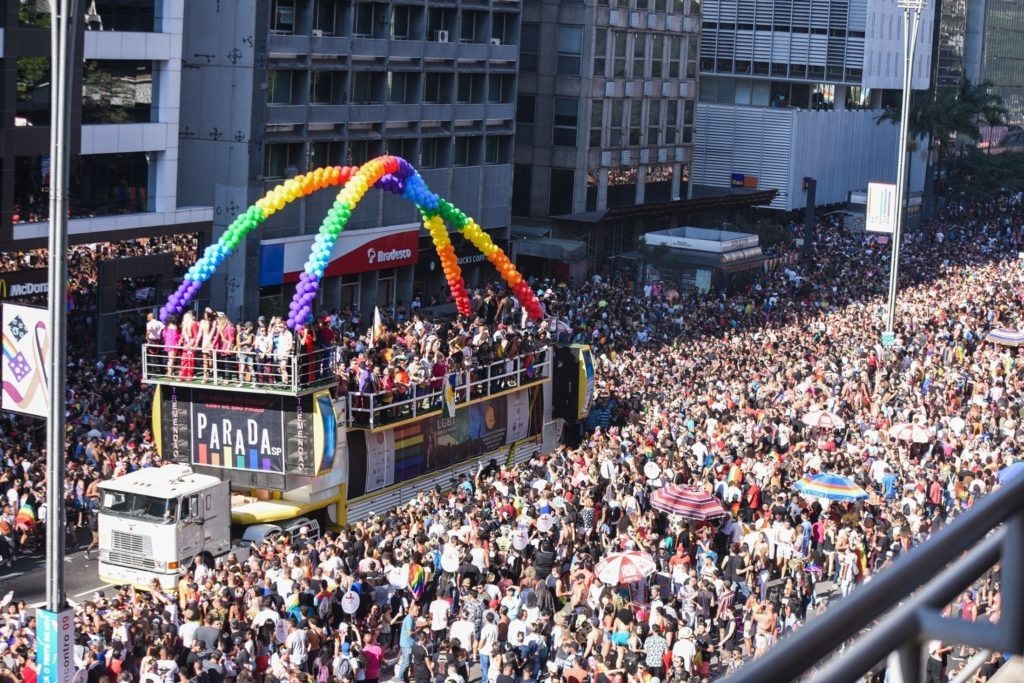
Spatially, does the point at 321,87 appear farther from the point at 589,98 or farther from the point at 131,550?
the point at 131,550

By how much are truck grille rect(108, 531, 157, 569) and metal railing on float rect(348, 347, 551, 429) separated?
4399 millimetres

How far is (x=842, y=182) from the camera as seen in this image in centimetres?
9719

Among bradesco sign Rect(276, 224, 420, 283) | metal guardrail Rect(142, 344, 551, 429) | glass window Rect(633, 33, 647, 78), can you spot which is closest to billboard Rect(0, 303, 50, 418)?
metal guardrail Rect(142, 344, 551, 429)

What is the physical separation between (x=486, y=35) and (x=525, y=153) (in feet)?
33.3

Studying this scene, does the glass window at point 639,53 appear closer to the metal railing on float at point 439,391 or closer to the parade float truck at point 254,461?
the metal railing on float at point 439,391

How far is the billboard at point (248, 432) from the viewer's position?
2681 centimetres

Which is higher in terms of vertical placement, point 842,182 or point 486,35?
point 486,35

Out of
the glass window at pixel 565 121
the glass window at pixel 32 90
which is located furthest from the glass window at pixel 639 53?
the glass window at pixel 32 90

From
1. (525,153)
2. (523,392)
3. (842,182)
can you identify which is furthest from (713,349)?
(842,182)

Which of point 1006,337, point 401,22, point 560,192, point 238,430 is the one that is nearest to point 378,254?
point 401,22

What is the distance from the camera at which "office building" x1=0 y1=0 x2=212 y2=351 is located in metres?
39.7

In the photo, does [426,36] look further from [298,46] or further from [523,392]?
[523,392]

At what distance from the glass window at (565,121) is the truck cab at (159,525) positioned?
1818 inches

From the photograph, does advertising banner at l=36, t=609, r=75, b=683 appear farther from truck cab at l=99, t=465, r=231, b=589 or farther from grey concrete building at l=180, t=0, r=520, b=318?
grey concrete building at l=180, t=0, r=520, b=318
